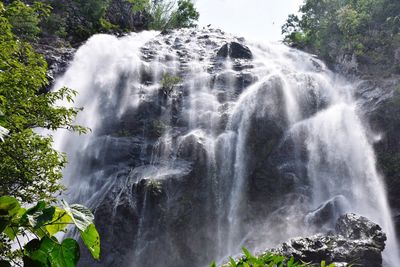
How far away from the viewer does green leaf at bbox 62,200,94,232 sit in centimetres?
103

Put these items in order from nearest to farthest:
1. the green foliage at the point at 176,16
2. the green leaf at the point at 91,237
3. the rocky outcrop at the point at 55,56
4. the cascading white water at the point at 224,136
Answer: the green leaf at the point at 91,237, the cascading white water at the point at 224,136, the rocky outcrop at the point at 55,56, the green foliage at the point at 176,16

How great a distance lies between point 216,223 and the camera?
619 inches

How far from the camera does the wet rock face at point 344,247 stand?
10.9 m

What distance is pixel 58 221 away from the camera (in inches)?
41.6

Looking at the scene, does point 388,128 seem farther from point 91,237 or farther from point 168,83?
point 91,237

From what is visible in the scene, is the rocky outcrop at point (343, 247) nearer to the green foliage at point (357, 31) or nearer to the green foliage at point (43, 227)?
the green foliage at point (43, 227)

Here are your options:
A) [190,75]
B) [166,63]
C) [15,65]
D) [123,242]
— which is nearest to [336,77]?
[190,75]

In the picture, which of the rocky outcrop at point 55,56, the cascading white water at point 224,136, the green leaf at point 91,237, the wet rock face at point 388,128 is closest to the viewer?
the green leaf at point 91,237

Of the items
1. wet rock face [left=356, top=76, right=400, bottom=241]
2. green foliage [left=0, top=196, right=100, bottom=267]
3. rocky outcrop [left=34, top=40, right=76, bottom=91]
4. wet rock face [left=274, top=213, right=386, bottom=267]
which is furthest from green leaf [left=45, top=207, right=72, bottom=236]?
rocky outcrop [left=34, top=40, right=76, bottom=91]

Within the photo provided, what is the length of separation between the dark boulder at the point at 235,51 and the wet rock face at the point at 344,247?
16396 millimetres

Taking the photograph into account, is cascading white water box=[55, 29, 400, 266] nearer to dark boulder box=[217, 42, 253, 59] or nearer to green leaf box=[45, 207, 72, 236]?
dark boulder box=[217, 42, 253, 59]

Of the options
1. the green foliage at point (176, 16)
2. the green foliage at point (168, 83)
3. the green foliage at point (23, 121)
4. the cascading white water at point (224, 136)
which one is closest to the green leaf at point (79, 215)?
the green foliage at point (23, 121)

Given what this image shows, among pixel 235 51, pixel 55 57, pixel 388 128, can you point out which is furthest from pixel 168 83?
pixel 388 128

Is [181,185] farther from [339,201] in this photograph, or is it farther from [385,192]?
[385,192]
